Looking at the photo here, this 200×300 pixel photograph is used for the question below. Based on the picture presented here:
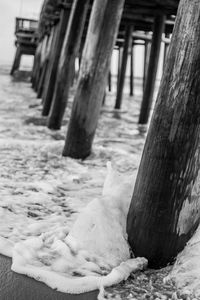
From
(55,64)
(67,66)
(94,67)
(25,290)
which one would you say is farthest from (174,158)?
(55,64)

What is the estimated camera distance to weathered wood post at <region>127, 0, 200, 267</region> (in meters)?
1.86

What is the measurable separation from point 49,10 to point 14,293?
8.11m

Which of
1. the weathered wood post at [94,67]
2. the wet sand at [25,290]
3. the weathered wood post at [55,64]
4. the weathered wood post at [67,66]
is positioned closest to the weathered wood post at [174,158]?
the wet sand at [25,290]

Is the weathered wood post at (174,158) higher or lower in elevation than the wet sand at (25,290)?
higher

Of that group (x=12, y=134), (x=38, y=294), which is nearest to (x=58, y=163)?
(x=12, y=134)

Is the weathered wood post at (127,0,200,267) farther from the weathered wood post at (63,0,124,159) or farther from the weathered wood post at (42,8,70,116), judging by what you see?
the weathered wood post at (42,8,70,116)

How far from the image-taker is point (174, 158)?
1.89 m

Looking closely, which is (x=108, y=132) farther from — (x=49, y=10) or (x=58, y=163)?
(x=49, y=10)

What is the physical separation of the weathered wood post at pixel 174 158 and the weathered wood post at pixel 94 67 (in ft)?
6.16

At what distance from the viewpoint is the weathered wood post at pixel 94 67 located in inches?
147

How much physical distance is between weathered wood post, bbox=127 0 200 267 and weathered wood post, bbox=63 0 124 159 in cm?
188

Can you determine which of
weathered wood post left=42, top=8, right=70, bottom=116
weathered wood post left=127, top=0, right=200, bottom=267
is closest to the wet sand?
weathered wood post left=127, top=0, right=200, bottom=267

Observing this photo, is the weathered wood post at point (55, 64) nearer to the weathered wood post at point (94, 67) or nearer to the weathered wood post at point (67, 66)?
the weathered wood post at point (67, 66)

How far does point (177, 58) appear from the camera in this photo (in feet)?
6.20
